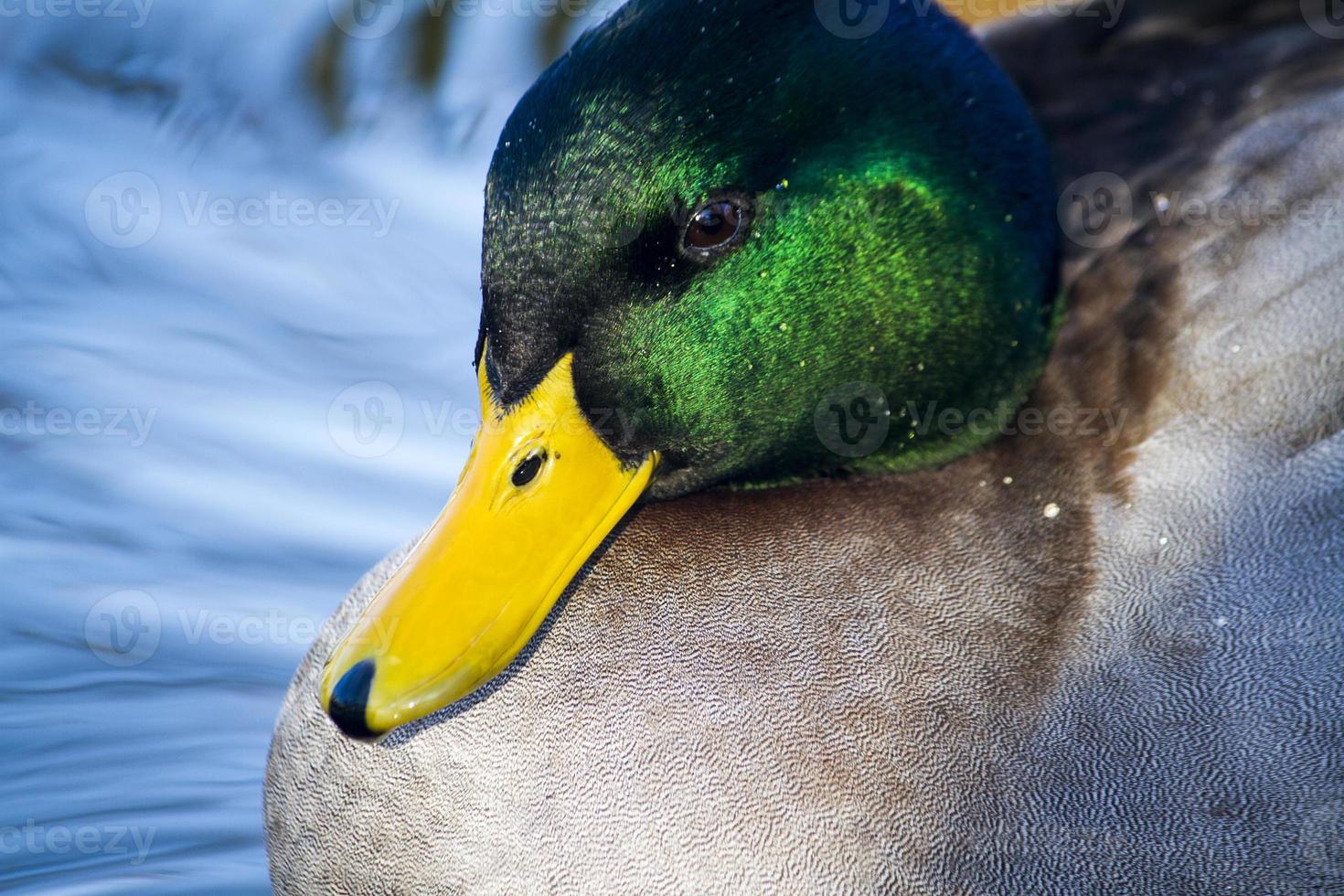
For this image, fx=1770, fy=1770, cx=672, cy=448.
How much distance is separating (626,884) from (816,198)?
0.93 metres

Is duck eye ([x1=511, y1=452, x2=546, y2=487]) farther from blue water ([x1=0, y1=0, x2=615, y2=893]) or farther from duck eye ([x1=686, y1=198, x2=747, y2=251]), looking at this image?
blue water ([x1=0, y1=0, x2=615, y2=893])

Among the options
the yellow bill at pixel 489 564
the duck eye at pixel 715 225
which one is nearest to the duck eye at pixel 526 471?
the yellow bill at pixel 489 564

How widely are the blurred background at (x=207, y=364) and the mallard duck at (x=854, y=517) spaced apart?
0.76 meters

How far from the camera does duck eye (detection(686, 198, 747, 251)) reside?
2.24 m

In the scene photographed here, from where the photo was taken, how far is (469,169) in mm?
5094

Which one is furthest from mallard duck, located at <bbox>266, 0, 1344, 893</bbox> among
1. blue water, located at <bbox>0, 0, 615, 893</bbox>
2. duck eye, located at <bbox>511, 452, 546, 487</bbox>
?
blue water, located at <bbox>0, 0, 615, 893</bbox>

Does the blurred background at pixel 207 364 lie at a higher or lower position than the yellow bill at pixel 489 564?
lower

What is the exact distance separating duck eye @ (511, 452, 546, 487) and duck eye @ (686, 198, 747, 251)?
342 mm

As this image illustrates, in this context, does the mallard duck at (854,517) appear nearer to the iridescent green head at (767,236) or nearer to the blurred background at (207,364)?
the iridescent green head at (767,236)

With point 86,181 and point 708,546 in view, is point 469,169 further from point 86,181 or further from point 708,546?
point 708,546

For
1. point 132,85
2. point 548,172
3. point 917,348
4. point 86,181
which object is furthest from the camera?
point 132,85

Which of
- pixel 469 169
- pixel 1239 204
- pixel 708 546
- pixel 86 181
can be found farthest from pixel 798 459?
pixel 86 181

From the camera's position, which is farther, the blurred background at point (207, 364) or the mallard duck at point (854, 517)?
the blurred background at point (207, 364)

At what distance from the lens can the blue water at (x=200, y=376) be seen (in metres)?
3.21
